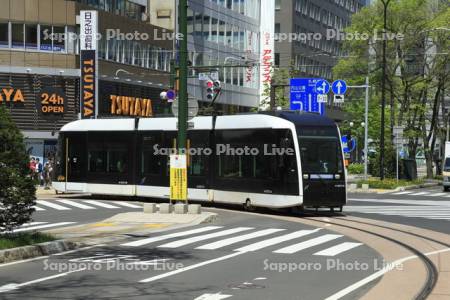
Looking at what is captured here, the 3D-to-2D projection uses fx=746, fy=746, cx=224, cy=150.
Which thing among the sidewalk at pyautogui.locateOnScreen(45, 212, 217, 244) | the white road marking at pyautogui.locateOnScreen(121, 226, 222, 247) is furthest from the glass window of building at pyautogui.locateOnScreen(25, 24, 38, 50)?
the white road marking at pyautogui.locateOnScreen(121, 226, 222, 247)

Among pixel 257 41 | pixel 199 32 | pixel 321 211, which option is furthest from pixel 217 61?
pixel 321 211

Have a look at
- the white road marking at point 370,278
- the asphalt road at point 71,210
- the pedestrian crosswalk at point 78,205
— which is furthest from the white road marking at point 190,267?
the pedestrian crosswalk at point 78,205

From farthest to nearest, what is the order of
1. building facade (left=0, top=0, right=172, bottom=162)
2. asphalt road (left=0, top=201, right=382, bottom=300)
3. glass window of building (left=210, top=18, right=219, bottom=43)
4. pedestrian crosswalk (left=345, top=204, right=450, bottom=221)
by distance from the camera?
glass window of building (left=210, top=18, right=219, bottom=43), building facade (left=0, top=0, right=172, bottom=162), pedestrian crosswalk (left=345, top=204, right=450, bottom=221), asphalt road (left=0, top=201, right=382, bottom=300)

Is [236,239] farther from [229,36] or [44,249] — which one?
[229,36]

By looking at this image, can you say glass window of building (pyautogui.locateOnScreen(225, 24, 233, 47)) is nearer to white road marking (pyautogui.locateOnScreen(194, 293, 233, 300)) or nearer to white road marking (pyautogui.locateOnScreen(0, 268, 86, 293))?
white road marking (pyautogui.locateOnScreen(0, 268, 86, 293))

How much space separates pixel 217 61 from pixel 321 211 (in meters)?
44.0

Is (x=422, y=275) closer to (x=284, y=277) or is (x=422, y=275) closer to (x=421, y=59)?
(x=284, y=277)

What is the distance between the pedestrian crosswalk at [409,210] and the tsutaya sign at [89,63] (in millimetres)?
22873

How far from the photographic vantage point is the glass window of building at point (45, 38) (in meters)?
47.7

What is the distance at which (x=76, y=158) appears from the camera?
3225 cm

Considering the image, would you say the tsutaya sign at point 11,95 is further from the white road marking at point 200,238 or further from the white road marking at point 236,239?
the white road marking at point 236,239

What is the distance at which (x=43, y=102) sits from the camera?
154 feet

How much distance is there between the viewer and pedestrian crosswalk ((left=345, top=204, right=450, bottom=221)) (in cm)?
2512

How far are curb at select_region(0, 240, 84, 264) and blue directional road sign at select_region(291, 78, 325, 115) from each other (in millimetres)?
31589
